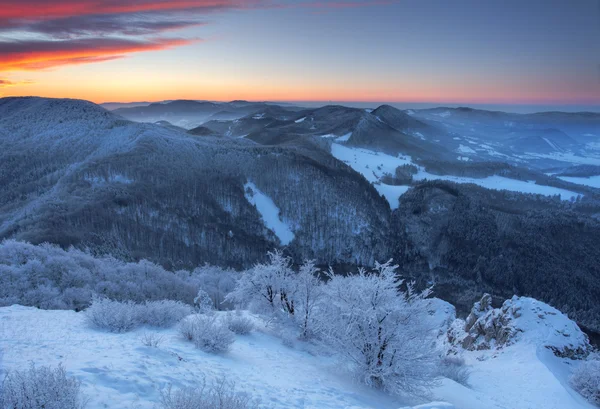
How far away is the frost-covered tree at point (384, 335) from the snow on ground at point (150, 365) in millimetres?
950

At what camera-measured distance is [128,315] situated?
577 inches

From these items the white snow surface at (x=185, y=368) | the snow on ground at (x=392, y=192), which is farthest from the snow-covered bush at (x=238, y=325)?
the snow on ground at (x=392, y=192)

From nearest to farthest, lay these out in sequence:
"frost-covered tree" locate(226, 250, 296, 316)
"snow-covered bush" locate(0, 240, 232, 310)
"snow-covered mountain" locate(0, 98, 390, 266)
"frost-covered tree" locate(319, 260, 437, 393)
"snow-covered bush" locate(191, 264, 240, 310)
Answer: "frost-covered tree" locate(319, 260, 437, 393)
"snow-covered bush" locate(0, 240, 232, 310)
"frost-covered tree" locate(226, 250, 296, 316)
"snow-covered bush" locate(191, 264, 240, 310)
"snow-covered mountain" locate(0, 98, 390, 266)

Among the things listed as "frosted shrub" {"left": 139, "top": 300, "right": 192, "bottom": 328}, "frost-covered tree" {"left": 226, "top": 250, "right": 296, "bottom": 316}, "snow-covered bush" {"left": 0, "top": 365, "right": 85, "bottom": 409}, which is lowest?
"frost-covered tree" {"left": 226, "top": 250, "right": 296, "bottom": 316}

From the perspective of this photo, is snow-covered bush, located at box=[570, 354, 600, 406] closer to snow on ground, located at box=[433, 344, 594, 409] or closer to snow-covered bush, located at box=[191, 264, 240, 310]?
snow on ground, located at box=[433, 344, 594, 409]

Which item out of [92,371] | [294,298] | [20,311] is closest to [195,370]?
[92,371]

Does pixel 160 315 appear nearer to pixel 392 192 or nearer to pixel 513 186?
pixel 392 192

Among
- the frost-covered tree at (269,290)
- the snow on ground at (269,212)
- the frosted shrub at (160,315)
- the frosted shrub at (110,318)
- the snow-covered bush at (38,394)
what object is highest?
the snow-covered bush at (38,394)

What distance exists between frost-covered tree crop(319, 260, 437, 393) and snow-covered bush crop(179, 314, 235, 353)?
184 inches

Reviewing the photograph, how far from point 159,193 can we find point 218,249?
756 inches

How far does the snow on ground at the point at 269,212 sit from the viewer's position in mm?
92688

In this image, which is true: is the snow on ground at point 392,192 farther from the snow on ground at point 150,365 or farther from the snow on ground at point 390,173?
the snow on ground at point 150,365

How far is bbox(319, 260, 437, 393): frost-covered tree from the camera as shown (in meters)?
13.8

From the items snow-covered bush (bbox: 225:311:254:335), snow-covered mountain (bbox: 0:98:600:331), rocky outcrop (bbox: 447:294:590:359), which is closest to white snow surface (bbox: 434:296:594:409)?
rocky outcrop (bbox: 447:294:590:359)
